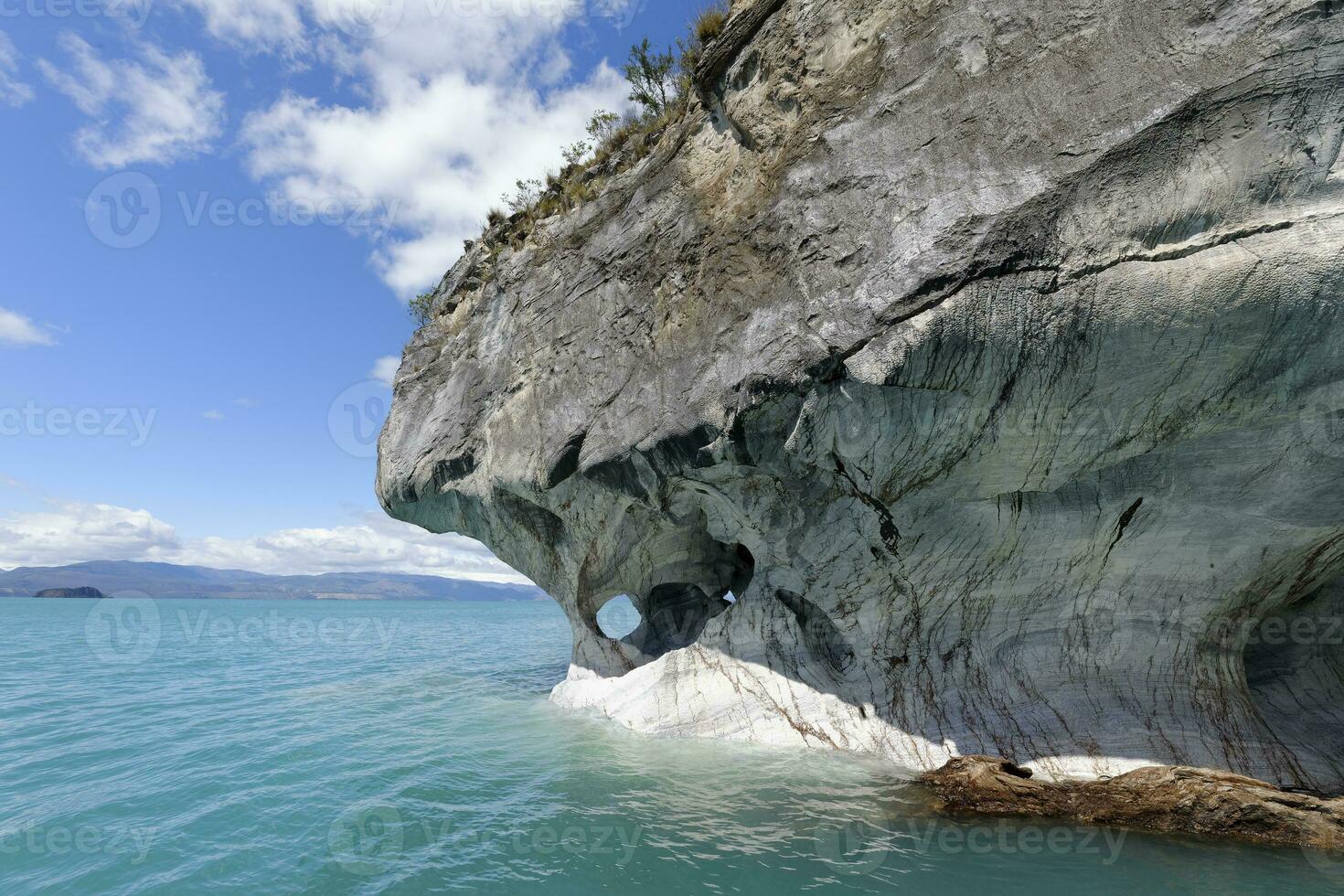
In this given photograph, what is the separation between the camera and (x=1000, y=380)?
7723 millimetres

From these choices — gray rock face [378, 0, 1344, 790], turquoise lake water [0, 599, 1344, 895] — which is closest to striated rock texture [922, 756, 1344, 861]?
turquoise lake water [0, 599, 1344, 895]

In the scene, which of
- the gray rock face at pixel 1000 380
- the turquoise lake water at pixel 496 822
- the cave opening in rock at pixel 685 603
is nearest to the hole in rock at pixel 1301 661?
the gray rock face at pixel 1000 380

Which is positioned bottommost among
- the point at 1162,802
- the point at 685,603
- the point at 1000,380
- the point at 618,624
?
the point at 618,624

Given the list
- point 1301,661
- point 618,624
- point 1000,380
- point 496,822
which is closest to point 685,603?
point 496,822

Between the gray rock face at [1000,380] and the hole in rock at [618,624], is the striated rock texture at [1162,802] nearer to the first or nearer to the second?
the gray rock face at [1000,380]

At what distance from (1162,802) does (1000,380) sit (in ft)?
15.5

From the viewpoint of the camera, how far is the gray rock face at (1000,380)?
267 inches

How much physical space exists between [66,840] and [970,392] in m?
11.5

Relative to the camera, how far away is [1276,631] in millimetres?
9188

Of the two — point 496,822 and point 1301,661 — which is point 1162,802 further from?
point 496,822

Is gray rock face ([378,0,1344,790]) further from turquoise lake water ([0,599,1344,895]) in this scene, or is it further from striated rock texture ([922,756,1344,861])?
turquoise lake water ([0,599,1344,895])

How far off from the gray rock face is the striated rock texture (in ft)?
1.63

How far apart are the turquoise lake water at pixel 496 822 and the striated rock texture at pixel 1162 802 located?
27 cm

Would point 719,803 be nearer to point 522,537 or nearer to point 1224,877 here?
point 1224,877
